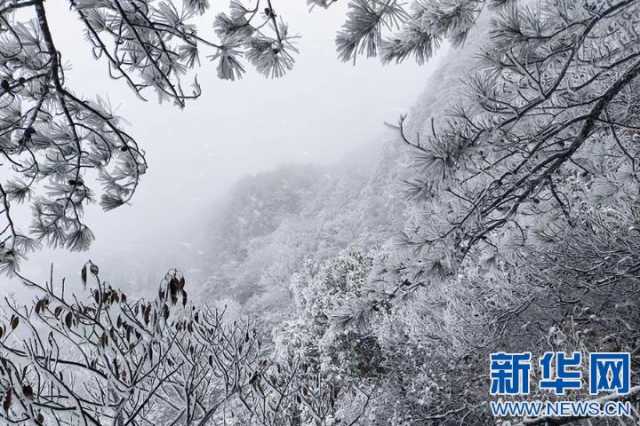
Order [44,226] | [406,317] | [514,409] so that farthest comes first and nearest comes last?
[406,317] < [514,409] < [44,226]

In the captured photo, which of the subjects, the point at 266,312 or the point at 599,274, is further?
the point at 266,312

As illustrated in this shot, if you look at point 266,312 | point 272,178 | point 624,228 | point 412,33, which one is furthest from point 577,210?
point 272,178

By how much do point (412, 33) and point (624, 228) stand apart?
3740 millimetres

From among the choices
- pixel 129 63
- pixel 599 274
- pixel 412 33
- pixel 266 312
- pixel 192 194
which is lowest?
pixel 129 63

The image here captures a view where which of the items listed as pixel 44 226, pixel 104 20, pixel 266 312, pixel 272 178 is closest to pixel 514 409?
pixel 44 226

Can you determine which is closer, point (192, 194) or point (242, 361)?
point (242, 361)

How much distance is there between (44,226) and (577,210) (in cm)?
509

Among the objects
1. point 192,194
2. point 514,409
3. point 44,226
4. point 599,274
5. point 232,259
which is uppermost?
point 192,194

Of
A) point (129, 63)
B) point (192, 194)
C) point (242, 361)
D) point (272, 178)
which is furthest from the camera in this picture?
point (192, 194)

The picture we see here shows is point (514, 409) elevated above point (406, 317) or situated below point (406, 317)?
below

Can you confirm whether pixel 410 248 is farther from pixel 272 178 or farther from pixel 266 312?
pixel 272 178

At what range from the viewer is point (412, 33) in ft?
5.41

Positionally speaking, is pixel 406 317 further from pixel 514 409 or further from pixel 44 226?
pixel 44 226

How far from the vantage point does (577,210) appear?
4555mm
